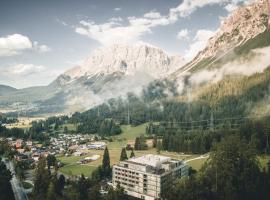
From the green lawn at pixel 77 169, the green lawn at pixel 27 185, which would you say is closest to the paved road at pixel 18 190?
the green lawn at pixel 27 185

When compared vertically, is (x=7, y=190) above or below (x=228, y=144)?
below

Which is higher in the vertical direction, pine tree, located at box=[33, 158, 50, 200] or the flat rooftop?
the flat rooftop

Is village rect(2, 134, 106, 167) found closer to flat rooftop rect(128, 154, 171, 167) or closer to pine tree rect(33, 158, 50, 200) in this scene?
pine tree rect(33, 158, 50, 200)

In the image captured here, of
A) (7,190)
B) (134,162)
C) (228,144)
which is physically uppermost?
(228,144)

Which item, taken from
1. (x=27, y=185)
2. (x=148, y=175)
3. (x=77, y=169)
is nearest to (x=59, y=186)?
(x=27, y=185)

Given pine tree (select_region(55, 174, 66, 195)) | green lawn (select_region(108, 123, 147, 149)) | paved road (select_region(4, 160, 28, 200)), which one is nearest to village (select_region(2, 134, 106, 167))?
green lawn (select_region(108, 123, 147, 149))

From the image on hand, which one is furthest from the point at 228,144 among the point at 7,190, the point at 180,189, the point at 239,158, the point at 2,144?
the point at 2,144

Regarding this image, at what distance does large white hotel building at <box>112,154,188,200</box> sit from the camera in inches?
3135

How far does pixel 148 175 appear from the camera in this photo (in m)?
80.6

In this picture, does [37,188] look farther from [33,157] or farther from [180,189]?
[33,157]

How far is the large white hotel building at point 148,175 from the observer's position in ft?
261

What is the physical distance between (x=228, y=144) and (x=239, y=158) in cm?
454

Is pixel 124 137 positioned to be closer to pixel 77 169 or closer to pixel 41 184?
pixel 77 169

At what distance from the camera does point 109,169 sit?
10219cm
